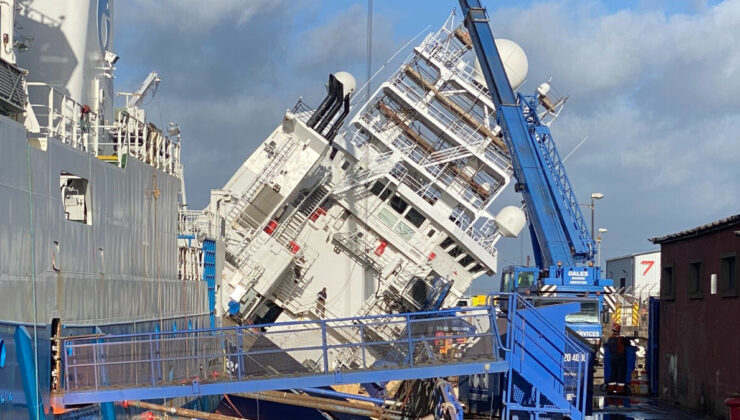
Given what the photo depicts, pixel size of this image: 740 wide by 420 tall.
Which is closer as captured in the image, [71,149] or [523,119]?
[71,149]

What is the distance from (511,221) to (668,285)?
362 inches

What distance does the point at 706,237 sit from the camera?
2709cm

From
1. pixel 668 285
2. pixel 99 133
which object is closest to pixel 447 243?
pixel 668 285

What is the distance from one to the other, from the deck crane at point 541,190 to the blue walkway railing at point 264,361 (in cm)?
1153

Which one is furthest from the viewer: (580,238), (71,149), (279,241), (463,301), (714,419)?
(463,301)

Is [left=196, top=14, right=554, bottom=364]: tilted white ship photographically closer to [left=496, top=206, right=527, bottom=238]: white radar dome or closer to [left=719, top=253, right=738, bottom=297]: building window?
[left=496, top=206, right=527, bottom=238]: white radar dome

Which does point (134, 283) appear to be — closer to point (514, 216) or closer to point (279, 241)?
point (279, 241)

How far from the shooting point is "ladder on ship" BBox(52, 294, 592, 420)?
16359mm

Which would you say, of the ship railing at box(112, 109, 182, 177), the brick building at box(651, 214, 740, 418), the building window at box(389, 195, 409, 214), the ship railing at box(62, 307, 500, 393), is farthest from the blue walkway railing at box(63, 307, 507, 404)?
the building window at box(389, 195, 409, 214)

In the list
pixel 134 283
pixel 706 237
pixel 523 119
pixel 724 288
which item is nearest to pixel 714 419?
pixel 724 288

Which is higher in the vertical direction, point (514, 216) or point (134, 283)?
point (514, 216)

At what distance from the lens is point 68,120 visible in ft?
59.3

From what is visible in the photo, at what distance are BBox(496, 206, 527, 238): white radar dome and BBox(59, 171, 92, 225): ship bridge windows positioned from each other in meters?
24.9

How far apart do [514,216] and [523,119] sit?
8.35 metres
